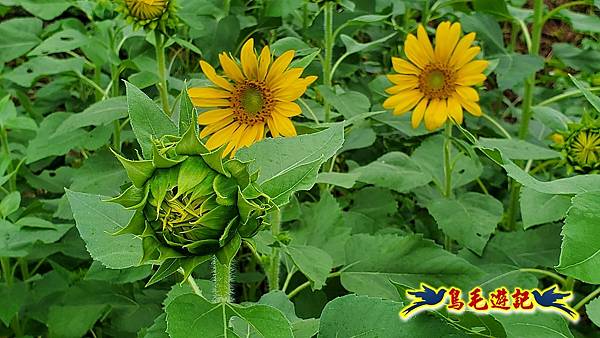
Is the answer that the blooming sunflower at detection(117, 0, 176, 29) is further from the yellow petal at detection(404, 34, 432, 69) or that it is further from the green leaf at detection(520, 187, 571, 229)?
the green leaf at detection(520, 187, 571, 229)

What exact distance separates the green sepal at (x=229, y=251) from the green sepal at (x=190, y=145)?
0.07m

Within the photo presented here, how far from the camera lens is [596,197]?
0.63 meters

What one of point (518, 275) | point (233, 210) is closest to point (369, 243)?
point (518, 275)

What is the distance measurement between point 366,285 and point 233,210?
0.44 m

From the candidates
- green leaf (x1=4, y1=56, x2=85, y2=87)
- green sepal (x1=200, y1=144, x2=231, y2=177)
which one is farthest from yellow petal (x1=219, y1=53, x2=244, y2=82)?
green leaf (x1=4, y1=56, x2=85, y2=87)

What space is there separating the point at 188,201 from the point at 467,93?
727 millimetres

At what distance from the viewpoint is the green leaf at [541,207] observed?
94 cm

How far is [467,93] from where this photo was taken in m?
1.17

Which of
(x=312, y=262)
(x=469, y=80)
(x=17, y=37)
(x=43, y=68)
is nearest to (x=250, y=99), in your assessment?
(x=312, y=262)

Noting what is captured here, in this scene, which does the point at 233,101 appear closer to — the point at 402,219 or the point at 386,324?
the point at 386,324

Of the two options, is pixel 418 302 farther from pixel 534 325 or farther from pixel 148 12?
pixel 148 12

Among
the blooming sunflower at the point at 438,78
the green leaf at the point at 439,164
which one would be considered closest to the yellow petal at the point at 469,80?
the blooming sunflower at the point at 438,78

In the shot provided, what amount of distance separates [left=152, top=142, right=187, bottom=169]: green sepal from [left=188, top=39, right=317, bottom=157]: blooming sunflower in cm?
30

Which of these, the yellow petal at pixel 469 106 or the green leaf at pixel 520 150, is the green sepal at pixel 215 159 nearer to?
the green leaf at pixel 520 150
